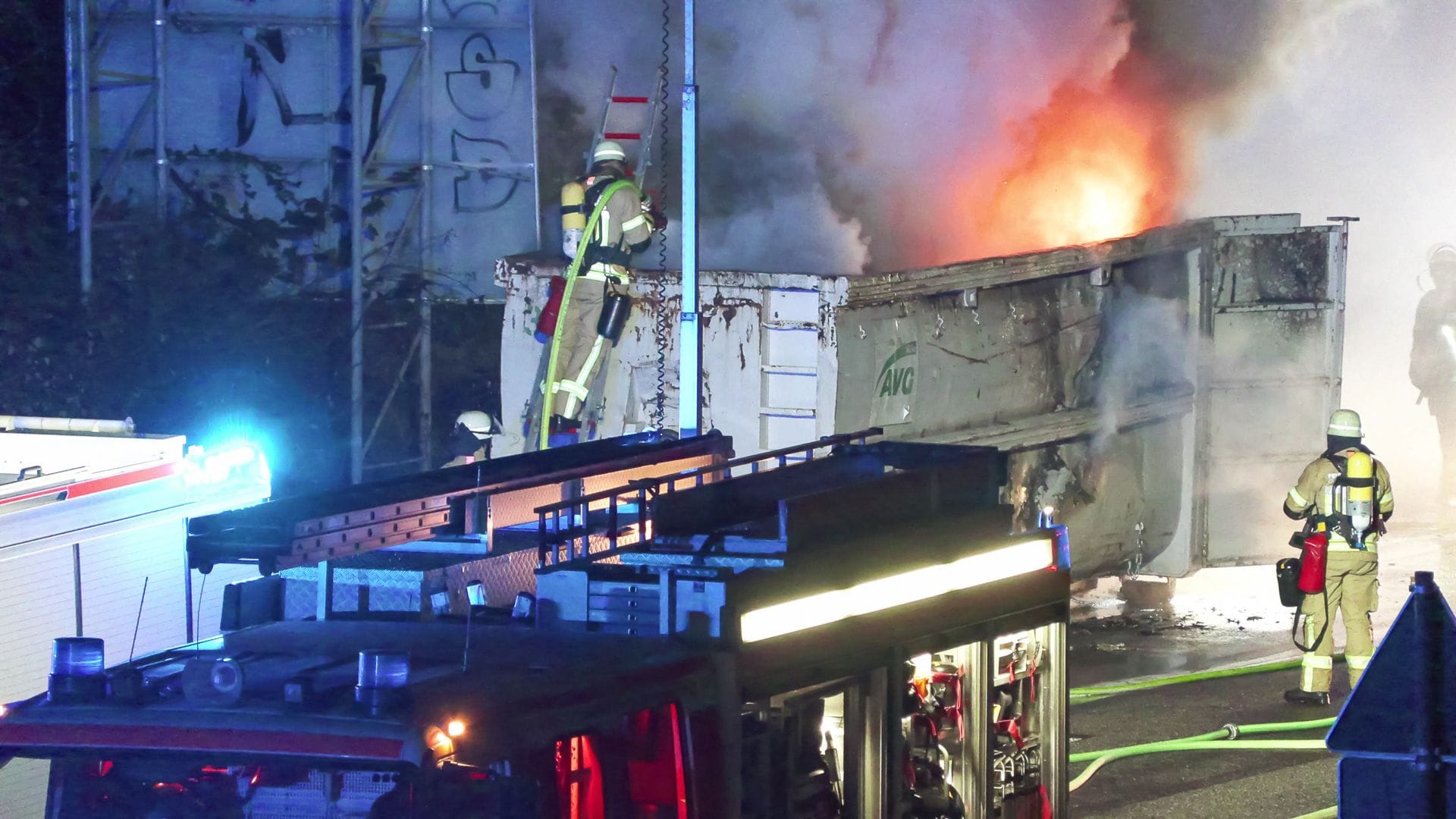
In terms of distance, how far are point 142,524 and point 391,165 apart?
26.0 ft

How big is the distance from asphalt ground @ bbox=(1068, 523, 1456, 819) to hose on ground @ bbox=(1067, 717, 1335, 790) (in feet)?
0.15

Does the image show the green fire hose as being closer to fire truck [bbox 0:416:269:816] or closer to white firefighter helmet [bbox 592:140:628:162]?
fire truck [bbox 0:416:269:816]

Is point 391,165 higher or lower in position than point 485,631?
higher

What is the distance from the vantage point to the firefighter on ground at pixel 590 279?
34.3 feet

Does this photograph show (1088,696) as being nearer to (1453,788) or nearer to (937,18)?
(1453,788)

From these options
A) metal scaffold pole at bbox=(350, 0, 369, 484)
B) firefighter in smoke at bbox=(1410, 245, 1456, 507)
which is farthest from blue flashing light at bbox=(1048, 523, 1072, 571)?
firefighter in smoke at bbox=(1410, 245, 1456, 507)

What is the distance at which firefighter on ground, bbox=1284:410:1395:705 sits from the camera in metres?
9.72

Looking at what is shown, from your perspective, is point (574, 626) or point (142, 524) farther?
point (142, 524)

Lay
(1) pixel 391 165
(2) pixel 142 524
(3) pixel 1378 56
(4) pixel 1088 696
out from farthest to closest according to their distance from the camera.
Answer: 1. (3) pixel 1378 56
2. (1) pixel 391 165
3. (4) pixel 1088 696
4. (2) pixel 142 524

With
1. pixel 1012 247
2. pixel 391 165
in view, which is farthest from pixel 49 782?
pixel 1012 247

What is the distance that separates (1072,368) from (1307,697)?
2461 millimetres

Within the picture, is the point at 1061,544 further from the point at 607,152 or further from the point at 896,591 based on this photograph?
the point at 607,152

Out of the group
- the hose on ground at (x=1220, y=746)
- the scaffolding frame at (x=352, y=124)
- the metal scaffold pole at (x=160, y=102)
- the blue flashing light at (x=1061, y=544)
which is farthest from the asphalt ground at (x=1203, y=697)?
the metal scaffold pole at (x=160, y=102)

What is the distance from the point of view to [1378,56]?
21.2 metres
